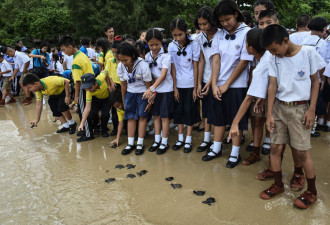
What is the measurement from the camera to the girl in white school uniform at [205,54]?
3.15 meters

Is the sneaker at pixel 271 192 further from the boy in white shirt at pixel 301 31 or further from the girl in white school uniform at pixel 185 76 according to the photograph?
the boy in white shirt at pixel 301 31

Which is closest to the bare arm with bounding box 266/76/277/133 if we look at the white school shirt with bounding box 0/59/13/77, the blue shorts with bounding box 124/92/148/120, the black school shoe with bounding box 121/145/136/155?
the blue shorts with bounding box 124/92/148/120

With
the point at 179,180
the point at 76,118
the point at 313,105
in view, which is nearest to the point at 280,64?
the point at 313,105

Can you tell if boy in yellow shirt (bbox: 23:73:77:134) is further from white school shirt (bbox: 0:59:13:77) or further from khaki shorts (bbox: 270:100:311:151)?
white school shirt (bbox: 0:59:13:77)

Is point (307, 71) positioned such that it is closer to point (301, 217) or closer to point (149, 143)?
point (301, 217)

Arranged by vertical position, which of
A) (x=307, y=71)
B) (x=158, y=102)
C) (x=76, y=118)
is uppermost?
(x=307, y=71)

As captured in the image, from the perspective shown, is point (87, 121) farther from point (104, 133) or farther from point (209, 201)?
point (209, 201)

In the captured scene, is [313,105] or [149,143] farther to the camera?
[149,143]

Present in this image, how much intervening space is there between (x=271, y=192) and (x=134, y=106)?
6.97 feet

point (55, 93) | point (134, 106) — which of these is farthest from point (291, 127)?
point (55, 93)

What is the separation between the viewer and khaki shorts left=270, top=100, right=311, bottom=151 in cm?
225

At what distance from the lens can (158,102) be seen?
370cm

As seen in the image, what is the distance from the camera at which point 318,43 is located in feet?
12.2

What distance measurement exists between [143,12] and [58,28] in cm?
879
